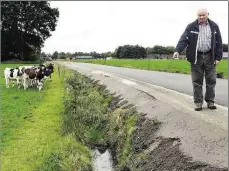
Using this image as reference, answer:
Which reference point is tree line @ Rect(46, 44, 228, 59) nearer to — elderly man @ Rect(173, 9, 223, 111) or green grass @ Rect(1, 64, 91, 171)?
green grass @ Rect(1, 64, 91, 171)

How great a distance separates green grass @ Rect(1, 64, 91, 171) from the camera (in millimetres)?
8828

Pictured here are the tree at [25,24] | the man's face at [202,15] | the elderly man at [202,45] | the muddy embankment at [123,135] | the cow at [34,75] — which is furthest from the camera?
the tree at [25,24]

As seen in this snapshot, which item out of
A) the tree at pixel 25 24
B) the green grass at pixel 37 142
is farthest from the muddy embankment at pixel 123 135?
the tree at pixel 25 24

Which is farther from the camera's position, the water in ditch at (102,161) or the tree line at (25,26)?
the tree line at (25,26)

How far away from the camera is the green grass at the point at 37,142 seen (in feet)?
29.0

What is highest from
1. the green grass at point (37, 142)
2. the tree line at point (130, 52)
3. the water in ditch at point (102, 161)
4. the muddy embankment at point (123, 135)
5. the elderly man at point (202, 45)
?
the elderly man at point (202, 45)

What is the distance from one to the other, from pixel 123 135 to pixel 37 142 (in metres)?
2.06

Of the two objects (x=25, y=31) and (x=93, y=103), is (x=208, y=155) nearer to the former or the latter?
(x=93, y=103)

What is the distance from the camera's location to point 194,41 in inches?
395

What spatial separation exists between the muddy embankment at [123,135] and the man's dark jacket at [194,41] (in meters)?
1.72

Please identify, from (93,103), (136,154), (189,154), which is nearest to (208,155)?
(189,154)

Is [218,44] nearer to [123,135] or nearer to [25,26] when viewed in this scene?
[123,135]

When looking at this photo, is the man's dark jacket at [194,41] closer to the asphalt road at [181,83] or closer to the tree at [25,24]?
the asphalt road at [181,83]

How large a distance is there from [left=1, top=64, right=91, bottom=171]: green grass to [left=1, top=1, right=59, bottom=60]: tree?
228ft
